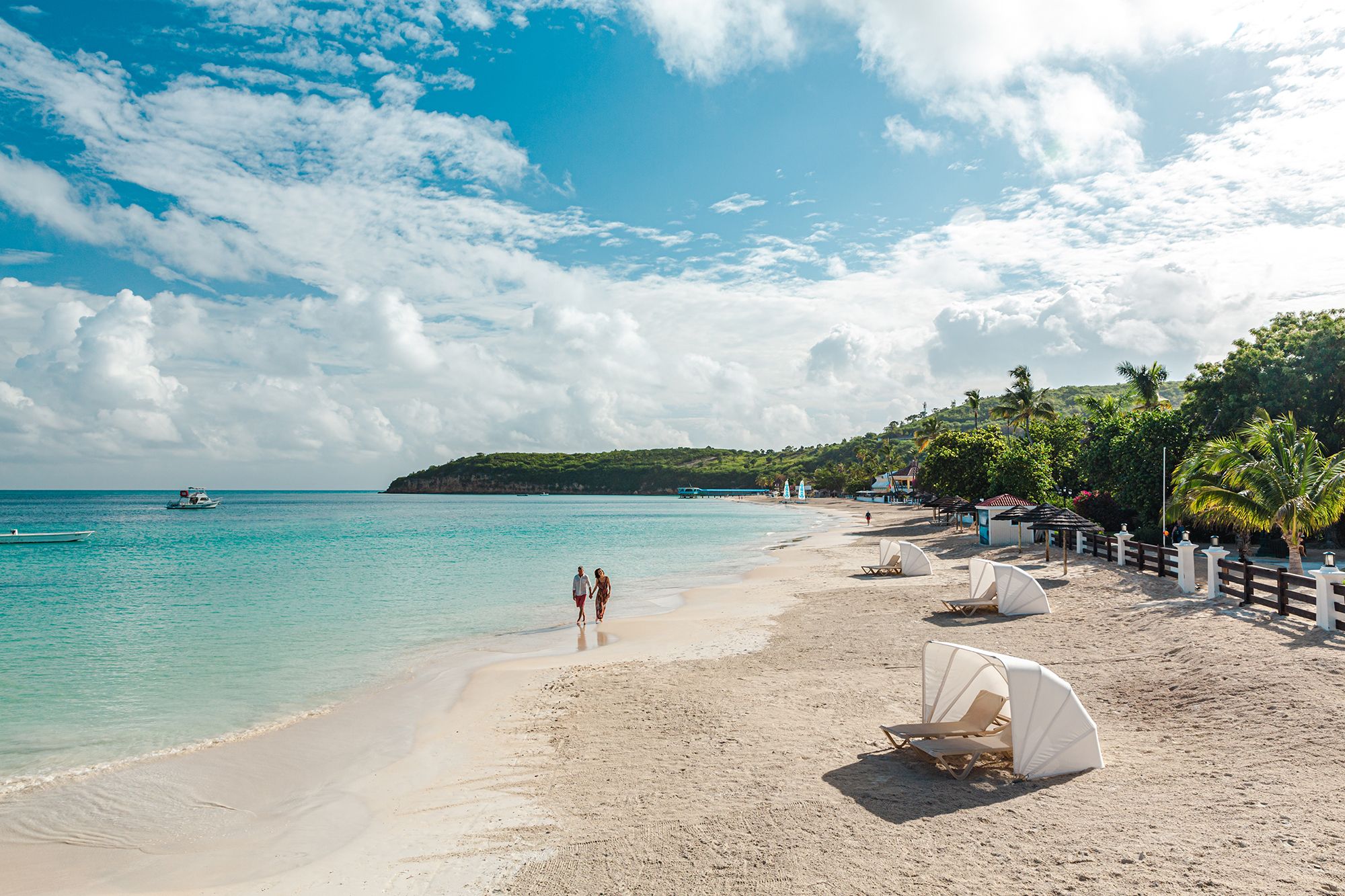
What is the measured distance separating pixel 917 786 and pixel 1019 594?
11.3 metres

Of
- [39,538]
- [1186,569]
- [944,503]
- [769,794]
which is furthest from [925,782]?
[39,538]

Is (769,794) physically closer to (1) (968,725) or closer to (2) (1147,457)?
(1) (968,725)

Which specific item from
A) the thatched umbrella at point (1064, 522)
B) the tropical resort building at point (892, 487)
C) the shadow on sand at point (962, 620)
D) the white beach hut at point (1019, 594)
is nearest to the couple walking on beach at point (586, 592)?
the shadow on sand at point (962, 620)

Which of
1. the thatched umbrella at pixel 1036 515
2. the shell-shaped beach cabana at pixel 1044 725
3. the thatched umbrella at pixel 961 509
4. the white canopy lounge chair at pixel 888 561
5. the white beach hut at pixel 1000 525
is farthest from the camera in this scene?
the thatched umbrella at pixel 961 509

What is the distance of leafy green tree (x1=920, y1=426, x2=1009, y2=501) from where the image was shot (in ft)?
160

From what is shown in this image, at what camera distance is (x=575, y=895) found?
20.0 ft

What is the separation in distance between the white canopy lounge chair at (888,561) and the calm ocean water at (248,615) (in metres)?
7.05

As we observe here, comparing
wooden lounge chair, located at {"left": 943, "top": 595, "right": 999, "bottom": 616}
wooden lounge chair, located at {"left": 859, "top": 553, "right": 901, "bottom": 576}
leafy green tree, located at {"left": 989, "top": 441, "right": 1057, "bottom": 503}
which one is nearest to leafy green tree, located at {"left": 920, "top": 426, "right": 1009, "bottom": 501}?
leafy green tree, located at {"left": 989, "top": 441, "right": 1057, "bottom": 503}

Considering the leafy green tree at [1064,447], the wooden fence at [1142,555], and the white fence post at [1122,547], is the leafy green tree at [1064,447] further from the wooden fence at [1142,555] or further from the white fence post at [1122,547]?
the white fence post at [1122,547]

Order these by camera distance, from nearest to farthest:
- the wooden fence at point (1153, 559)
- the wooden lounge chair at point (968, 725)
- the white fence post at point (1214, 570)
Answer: the wooden lounge chair at point (968, 725) → the white fence post at point (1214, 570) → the wooden fence at point (1153, 559)

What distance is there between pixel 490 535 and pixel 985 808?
196ft

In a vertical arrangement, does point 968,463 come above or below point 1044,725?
above

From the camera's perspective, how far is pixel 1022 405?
6969cm

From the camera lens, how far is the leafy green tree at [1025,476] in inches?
1645
